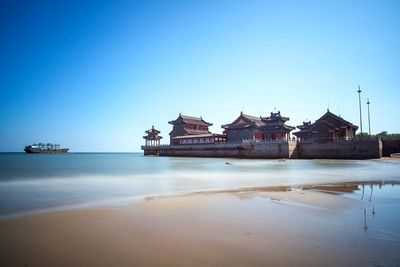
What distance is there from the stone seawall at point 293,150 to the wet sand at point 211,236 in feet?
108

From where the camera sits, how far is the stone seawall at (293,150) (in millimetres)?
35906

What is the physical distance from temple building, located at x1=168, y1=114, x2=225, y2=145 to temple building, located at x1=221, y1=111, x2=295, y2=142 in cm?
381

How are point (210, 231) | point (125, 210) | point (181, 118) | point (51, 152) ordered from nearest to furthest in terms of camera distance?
1. point (210, 231)
2. point (125, 210)
3. point (181, 118)
4. point (51, 152)

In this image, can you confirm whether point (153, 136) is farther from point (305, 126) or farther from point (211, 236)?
point (211, 236)

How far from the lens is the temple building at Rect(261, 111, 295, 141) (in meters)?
47.2

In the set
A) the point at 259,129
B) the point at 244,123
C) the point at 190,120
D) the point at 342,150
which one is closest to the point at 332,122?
the point at 342,150

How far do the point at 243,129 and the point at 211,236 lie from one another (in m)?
48.0

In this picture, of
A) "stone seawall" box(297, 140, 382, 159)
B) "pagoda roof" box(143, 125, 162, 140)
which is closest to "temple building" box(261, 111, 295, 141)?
"stone seawall" box(297, 140, 382, 159)

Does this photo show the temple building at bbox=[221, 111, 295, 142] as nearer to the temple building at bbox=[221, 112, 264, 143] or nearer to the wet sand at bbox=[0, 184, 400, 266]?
the temple building at bbox=[221, 112, 264, 143]

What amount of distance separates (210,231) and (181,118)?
199 feet

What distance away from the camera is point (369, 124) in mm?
47594

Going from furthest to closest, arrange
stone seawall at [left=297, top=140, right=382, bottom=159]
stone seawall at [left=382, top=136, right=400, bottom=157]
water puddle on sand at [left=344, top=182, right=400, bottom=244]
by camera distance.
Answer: stone seawall at [left=382, top=136, right=400, bottom=157]
stone seawall at [left=297, top=140, right=382, bottom=159]
water puddle on sand at [left=344, top=182, right=400, bottom=244]

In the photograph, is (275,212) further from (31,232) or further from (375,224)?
(31,232)

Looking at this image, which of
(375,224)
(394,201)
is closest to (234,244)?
(375,224)
